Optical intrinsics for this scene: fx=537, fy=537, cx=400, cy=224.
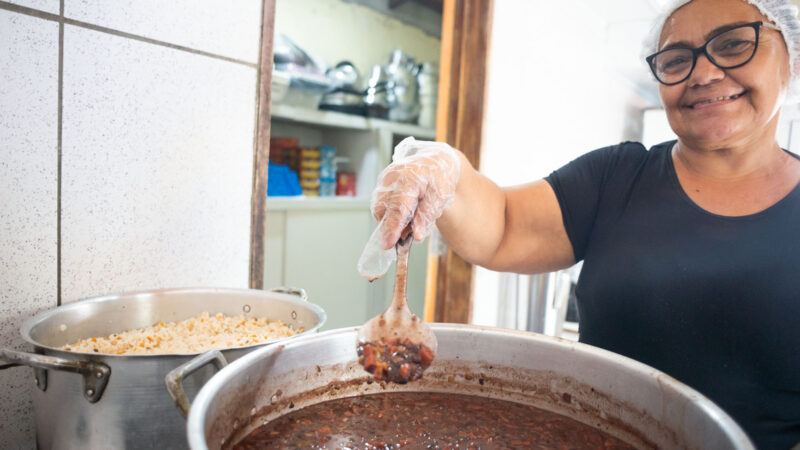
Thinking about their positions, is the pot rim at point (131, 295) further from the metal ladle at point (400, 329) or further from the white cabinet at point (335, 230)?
the white cabinet at point (335, 230)

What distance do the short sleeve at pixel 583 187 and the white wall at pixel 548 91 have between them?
4.25ft

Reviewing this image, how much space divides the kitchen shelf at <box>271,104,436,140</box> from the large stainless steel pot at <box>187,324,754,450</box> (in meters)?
2.05

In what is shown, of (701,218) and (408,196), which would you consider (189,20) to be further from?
(701,218)

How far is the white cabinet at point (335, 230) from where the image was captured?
119 inches

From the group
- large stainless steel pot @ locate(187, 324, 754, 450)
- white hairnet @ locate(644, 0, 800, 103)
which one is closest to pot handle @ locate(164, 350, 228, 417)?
large stainless steel pot @ locate(187, 324, 754, 450)

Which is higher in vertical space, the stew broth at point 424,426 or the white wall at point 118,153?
the white wall at point 118,153

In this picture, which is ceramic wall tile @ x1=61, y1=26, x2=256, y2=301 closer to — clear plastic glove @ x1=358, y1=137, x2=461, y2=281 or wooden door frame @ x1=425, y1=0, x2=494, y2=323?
clear plastic glove @ x1=358, y1=137, x2=461, y2=281

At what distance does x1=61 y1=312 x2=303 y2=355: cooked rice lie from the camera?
3.57 ft

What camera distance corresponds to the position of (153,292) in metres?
1.29

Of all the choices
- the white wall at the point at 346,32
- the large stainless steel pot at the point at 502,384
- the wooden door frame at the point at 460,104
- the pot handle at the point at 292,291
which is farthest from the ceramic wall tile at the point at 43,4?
the white wall at the point at 346,32

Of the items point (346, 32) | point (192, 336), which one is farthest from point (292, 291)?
point (346, 32)

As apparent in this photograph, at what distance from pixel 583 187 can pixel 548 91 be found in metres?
2.19

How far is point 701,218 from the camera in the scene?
128 centimetres

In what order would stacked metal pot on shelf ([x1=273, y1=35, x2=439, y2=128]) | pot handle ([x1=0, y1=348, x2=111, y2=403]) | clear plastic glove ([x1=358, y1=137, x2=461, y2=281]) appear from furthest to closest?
stacked metal pot on shelf ([x1=273, y1=35, x2=439, y2=128]), clear plastic glove ([x1=358, y1=137, x2=461, y2=281]), pot handle ([x1=0, y1=348, x2=111, y2=403])
